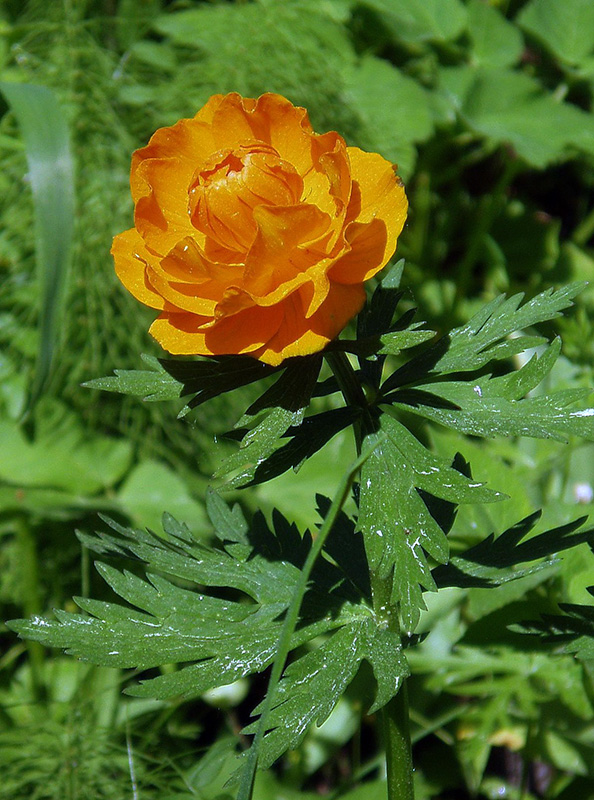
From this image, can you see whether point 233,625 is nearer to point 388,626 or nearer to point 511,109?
point 388,626

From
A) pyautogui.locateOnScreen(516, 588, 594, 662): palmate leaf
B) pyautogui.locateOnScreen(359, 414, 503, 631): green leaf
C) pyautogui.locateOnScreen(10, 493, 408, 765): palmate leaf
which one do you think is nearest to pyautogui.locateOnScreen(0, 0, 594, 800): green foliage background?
pyautogui.locateOnScreen(516, 588, 594, 662): palmate leaf

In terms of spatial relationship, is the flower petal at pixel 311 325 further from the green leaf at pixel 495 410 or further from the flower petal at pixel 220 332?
the green leaf at pixel 495 410

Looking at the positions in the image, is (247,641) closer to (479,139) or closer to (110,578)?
(110,578)

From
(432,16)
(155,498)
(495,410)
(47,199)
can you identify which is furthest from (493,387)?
(432,16)

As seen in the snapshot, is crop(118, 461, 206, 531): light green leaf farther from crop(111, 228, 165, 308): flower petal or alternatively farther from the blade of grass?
crop(111, 228, 165, 308): flower petal

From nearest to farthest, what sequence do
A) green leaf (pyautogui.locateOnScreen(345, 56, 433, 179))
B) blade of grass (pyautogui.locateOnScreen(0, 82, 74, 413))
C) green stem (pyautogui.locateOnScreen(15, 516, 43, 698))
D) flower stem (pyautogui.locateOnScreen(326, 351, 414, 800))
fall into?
flower stem (pyautogui.locateOnScreen(326, 351, 414, 800)), blade of grass (pyautogui.locateOnScreen(0, 82, 74, 413)), green stem (pyautogui.locateOnScreen(15, 516, 43, 698)), green leaf (pyautogui.locateOnScreen(345, 56, 433, 179))

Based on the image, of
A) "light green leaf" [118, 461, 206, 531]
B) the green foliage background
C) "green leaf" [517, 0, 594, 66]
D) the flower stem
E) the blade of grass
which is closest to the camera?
the flower stem

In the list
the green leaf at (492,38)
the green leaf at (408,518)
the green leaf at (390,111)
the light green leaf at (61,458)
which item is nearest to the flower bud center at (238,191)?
the green leaf at (408,518)
